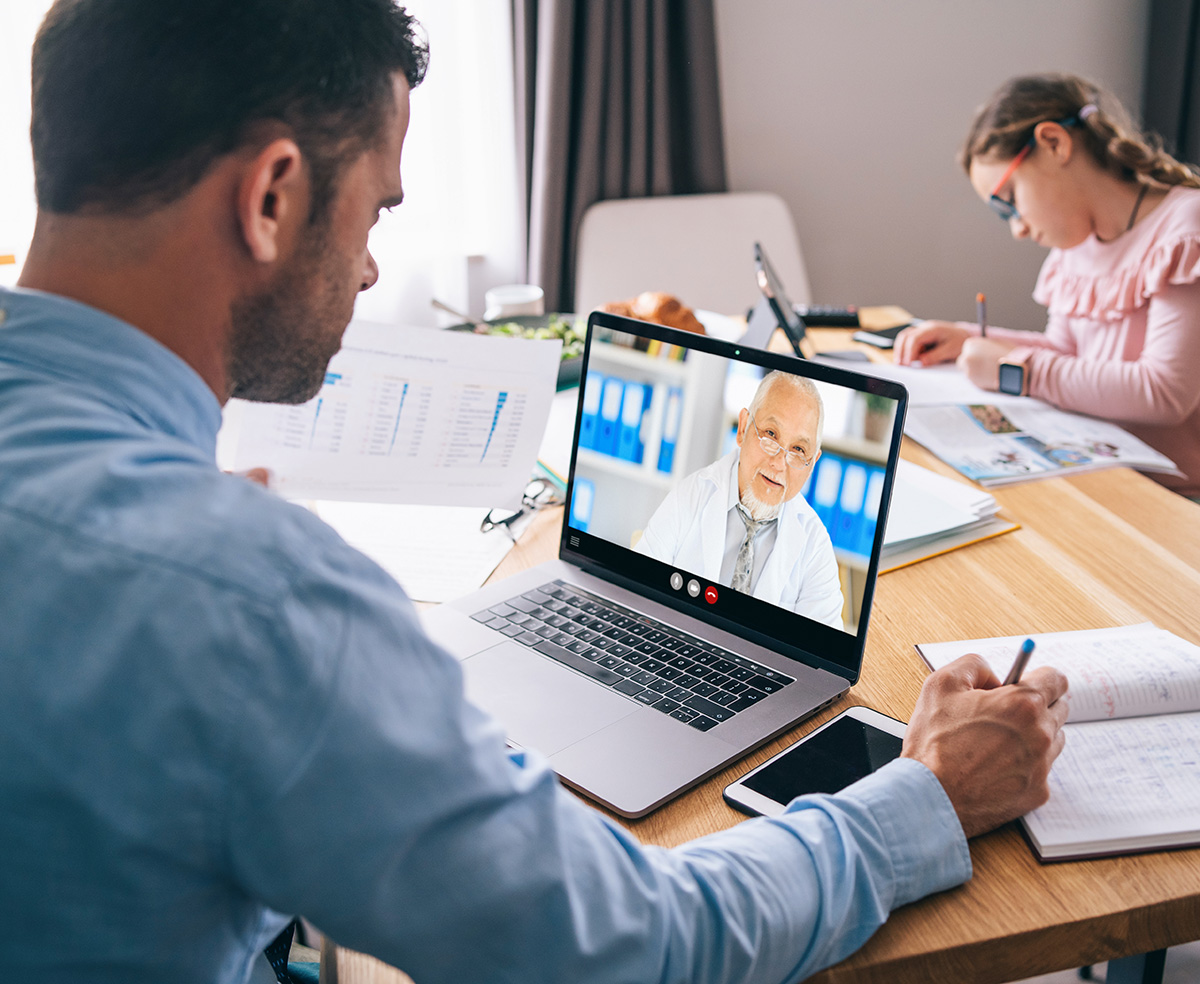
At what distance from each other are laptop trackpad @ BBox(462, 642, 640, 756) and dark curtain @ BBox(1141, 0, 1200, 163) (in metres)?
2.90

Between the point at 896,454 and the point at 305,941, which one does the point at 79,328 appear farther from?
the point at 305,941

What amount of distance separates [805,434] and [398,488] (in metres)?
0.52

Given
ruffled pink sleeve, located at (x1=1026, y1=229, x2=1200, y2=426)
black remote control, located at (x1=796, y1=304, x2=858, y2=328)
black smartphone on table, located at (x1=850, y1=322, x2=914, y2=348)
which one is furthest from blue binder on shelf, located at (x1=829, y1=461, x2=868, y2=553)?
black remote control, located at (x1=796, y1=304, x2=858, y2=328)

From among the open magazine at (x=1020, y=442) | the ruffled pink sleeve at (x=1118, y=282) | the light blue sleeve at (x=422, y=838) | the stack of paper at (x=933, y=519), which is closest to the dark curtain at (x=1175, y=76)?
the ruffled pink sleeve at (x=1118, y=282)

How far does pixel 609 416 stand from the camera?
97 cm

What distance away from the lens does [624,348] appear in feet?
3.16

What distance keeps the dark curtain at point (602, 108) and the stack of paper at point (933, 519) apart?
163cm

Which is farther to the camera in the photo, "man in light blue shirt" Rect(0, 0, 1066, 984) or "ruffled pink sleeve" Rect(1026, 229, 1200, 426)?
"ruffled pink sleeve" Rect(1026, 229, 1200, 426)

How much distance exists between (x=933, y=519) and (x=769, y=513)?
38cm

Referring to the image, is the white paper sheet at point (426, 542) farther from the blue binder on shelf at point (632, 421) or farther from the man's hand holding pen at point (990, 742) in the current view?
the man's hand holding pen at point (990, 742)

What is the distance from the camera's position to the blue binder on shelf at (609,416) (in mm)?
963

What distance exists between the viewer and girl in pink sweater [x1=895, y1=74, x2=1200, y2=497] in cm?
157

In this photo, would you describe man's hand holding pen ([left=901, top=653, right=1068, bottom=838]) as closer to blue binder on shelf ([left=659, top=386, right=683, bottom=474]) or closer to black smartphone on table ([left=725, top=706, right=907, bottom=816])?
black smartphone on table ([left=725, top=706, right=907, bottom=816])

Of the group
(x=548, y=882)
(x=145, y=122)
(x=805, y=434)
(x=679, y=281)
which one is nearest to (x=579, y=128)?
(x=679, y=281)
